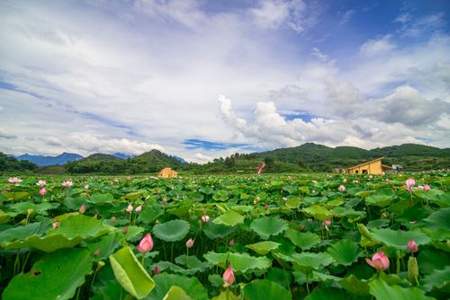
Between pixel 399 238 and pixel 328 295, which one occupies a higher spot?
pixel 399 238

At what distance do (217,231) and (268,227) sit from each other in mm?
520

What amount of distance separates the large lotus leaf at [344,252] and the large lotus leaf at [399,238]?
200 mm

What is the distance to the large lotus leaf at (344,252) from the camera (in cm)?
236

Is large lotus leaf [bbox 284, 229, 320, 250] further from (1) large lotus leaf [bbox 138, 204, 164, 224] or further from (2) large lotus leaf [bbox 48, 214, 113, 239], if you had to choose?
(1) large lotus leaf [bbox 138, 204, 164, 224]

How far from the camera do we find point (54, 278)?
1533mm

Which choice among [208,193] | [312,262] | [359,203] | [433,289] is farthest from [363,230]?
[208,193]

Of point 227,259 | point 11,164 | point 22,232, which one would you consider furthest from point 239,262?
point 11,164

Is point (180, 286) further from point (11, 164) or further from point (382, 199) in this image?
point (11, 164)

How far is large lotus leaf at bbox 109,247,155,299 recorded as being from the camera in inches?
45.2

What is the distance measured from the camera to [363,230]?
224 cm

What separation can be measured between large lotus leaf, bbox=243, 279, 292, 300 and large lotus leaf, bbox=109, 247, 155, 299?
0.54 meters

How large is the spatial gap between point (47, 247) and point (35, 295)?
41cm

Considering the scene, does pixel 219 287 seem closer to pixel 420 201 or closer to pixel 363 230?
pixel 363 230

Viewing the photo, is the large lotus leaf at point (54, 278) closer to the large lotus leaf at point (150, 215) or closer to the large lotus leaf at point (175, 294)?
the large lotus leaf at point (175, 294)
